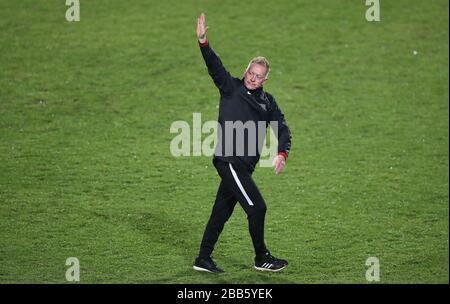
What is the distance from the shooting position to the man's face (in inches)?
294

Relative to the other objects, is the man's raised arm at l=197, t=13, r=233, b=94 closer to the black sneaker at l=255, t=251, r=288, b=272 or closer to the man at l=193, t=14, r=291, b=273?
the man at l=193, t=14, r=291, b=273

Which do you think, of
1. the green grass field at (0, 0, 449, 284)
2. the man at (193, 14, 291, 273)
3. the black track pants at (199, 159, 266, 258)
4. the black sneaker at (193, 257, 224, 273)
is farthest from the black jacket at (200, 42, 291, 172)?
the green grass field at (0, 0, 449, 284)

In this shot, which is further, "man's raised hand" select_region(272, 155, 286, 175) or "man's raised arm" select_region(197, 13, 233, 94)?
"man's raised hand" select_region(272, 155, 286, 175)

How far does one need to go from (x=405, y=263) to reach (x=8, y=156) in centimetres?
569

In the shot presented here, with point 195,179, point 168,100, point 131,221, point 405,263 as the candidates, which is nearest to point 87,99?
point 168,100

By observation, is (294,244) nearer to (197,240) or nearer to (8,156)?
(197,240)

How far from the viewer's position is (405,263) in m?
8.43

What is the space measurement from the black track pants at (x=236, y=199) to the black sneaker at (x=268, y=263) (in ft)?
0.44

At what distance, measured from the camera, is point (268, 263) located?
798 centimetres

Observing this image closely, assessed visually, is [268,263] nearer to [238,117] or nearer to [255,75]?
[238,117]

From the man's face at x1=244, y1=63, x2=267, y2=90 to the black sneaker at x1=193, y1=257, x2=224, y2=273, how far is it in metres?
1.76

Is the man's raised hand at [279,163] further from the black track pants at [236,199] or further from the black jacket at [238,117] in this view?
the black track pants at [236,199]

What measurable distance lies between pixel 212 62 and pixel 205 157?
432cm

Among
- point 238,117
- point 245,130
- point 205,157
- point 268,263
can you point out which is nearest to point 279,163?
point 245,130
